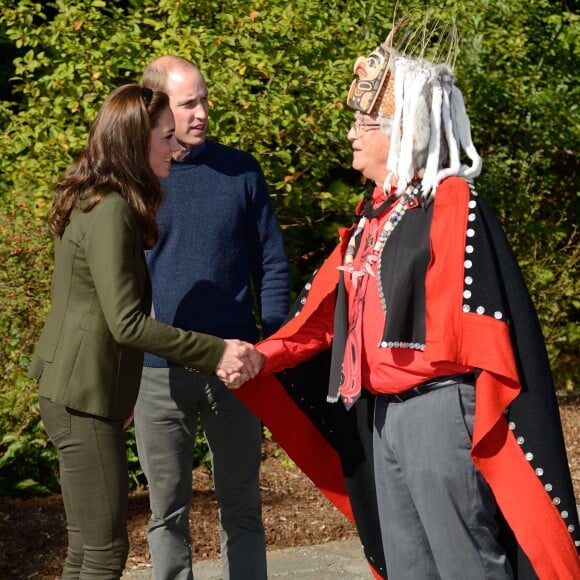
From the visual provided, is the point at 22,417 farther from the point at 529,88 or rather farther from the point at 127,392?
the point at 529,88

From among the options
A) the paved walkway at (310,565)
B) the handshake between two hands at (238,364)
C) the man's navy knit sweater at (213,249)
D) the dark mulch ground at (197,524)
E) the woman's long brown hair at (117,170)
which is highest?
the woman's long brown hair at (117,170)

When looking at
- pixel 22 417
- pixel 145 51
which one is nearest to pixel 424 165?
pixel 145 51

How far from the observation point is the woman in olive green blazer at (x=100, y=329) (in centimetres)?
375

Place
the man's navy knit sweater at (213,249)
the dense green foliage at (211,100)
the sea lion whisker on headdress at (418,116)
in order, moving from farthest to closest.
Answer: the dense green foliage at (211,100) → the man's navy knit sweater at (213,249) → the sea lion whisker on headdress at (418,116)

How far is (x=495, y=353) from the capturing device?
11.5ft

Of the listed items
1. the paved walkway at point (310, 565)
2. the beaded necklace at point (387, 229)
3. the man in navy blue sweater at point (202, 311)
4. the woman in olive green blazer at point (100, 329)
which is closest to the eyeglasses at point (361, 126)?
the beaded necklace at point (387, 229)

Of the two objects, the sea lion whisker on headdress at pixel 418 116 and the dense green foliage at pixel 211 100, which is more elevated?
the sea lion whisker on headdress at pixel 418 116

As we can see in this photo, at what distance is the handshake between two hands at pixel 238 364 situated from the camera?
162 inches

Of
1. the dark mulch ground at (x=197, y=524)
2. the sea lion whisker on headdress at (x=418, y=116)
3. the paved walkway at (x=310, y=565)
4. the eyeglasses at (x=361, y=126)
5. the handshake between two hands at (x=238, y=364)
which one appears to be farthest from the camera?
the dark mulch ground at (x=197, y=524)

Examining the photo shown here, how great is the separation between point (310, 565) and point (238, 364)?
1911mm

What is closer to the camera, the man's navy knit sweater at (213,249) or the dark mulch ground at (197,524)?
the man's navy knit sweater at (213,249)

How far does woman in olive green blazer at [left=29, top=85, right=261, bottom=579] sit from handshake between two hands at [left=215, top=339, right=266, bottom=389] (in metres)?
0.22

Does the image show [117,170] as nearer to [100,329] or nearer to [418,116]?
[100,329]

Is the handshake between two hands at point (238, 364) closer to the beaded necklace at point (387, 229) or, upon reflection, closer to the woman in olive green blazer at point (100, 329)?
the woman in olive green blazer at point (100, 329)
